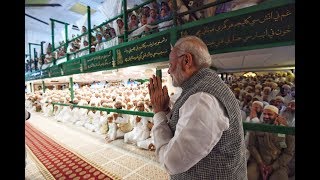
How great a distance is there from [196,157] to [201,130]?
15 cm

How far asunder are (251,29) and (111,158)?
2717 millimetres

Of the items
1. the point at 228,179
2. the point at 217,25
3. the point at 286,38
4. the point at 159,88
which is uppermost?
the point at 217,25

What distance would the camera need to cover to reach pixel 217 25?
1.95 meters

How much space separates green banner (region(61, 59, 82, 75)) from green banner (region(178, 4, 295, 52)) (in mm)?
3488

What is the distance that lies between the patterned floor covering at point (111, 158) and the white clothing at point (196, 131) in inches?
63.1

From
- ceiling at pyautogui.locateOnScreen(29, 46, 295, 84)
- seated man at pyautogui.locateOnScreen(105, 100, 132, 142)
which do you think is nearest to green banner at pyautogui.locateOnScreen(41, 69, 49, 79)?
ceiling at pyautogui.locateOnScreen(29, 46, 295, 84)

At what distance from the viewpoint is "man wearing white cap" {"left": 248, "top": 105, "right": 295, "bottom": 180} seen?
1.96 metres

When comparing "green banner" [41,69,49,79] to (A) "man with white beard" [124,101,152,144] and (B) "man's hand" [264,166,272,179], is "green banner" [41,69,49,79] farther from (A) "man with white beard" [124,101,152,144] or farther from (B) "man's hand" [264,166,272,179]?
(B) "man's hand" [264,166,272,179]

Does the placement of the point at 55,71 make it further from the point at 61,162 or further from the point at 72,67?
the point at 61,162

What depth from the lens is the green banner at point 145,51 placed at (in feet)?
8.17

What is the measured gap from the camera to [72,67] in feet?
15.9

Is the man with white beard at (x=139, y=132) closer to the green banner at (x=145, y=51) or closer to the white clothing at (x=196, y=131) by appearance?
the green banner at (x=145, y=51)
